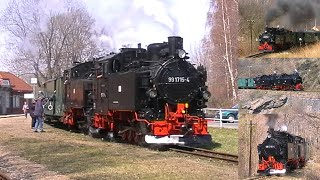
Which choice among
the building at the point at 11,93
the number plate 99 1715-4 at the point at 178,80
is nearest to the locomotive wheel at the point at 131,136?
the number plate 99 1715-4 at the point at 178,80

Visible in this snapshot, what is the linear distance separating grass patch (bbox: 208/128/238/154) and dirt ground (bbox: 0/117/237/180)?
1.91 metres

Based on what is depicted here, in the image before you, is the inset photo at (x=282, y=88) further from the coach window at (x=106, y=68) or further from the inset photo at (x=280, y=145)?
the coach window at (x=106, y=68)

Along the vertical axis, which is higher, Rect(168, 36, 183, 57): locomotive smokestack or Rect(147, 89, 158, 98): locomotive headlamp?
Rect(168, 36, 183, 57): locomotive smokestack

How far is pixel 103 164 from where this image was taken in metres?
10.5

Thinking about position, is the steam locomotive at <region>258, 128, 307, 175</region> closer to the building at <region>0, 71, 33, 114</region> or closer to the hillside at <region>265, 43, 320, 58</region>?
the hillside at <region>265, 43, 320, 58</region>

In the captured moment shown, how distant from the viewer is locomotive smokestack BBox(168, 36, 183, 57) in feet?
47.5

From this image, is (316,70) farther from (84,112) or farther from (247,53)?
(84,112)

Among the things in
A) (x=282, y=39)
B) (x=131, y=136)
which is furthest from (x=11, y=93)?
(x=282, y=39)

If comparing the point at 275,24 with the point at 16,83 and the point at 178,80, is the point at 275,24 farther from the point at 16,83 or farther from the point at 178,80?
the point at 16,83

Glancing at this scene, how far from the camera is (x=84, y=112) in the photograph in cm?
1950

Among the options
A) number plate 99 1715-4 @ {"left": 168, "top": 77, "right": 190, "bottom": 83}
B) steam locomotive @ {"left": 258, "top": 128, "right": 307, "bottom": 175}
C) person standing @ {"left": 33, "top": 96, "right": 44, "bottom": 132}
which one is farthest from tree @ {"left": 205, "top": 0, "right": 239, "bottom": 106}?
steam locomotive @ {"left": 258, "top": 128, "right": 307, "bottom": 175}

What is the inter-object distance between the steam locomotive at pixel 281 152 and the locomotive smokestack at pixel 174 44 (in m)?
9.80

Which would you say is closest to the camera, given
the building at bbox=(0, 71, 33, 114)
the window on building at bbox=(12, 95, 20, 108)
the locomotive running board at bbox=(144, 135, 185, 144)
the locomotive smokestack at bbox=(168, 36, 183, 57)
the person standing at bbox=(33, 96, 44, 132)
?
the locomotive running board at bbox=(144, 135, 185, 144)

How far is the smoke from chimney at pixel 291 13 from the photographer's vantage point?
482cm
